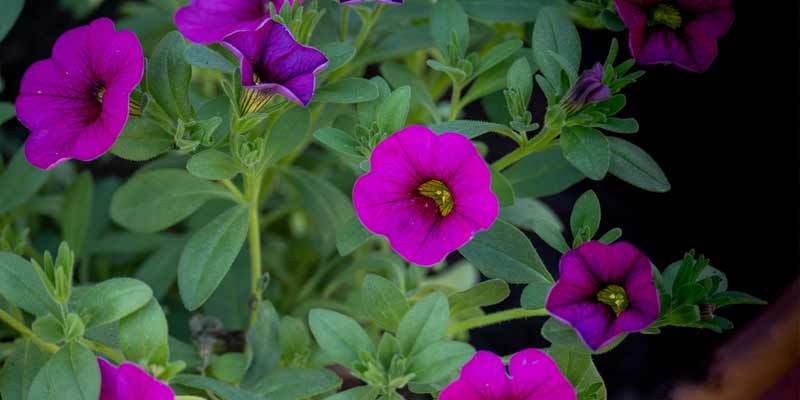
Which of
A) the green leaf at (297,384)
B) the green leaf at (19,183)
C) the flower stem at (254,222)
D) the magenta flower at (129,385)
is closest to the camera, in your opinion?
the magenta flower at (129,385)

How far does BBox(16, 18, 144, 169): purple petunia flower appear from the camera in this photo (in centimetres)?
66

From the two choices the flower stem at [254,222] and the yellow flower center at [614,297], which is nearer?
the yellow flower center at [614,297]

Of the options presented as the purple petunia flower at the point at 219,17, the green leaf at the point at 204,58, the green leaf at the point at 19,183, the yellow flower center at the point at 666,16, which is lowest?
the green leaf at the point at 19,183

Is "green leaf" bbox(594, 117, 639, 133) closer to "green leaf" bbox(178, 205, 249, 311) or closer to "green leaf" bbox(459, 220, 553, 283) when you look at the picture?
"green leaf" bbox(459, 220, 553, 283)

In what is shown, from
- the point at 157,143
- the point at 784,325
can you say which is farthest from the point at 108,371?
the point at 784,325

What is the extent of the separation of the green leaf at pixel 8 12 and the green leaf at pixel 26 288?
0.23 metres

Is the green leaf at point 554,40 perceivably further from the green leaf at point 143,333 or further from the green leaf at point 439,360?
the green leaf at point 143,333

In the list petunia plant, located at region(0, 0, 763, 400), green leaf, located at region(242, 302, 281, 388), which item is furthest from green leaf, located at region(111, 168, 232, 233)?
green leaf, located at region(242, 302, 281, 388)

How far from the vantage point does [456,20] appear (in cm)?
81

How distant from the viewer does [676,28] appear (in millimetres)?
750

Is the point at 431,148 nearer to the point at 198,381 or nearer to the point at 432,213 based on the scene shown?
the point at 432,213

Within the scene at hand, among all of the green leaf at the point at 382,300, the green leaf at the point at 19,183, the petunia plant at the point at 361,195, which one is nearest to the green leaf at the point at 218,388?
the petunia plant at the point at 361,195

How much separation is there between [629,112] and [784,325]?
17.5 inches

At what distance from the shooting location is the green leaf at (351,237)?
0.72 m
